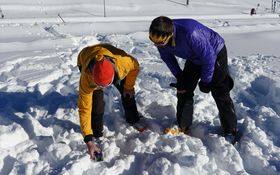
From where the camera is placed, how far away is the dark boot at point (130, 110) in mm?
4469

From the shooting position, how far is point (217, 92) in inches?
160

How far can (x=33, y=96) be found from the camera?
523 cm

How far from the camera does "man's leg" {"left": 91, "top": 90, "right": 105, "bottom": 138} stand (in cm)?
401

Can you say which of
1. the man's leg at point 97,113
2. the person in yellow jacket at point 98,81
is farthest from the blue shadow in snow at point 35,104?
the person in yellow jacket at point 98,81

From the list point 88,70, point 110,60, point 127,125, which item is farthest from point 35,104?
point 110,60

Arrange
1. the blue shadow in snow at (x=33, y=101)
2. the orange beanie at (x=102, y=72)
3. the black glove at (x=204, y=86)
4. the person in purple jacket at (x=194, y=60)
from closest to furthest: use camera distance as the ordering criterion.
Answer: the orange beanie at (x=102, y=72) < the person in purple jacket at (x=194, y=60) < the black glove at (x=204, y=86) < the blue shadow in snow at (x=33, y=101)

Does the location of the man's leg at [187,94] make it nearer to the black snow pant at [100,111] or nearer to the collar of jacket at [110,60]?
the black snow pant at [100,111]

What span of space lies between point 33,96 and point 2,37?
4167 millimetres

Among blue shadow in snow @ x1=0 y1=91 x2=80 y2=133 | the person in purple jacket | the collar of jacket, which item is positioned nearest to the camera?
the collar of jacket

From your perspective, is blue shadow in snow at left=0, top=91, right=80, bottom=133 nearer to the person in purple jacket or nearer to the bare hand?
the bare hand

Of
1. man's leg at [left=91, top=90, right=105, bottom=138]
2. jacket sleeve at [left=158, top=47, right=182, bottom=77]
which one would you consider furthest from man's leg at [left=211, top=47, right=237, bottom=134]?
man's leg at [left=91, top=90, right=105, bottom=138]

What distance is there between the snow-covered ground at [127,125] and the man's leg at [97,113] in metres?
0.17

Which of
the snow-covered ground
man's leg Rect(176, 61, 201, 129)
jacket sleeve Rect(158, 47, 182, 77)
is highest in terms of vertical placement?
jacket sleeve Rect(158, 47, 182, 77)

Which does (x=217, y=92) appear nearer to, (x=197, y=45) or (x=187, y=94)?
(x=187, y=94)
